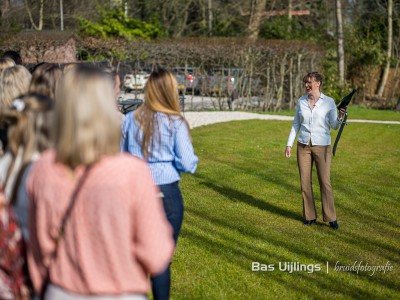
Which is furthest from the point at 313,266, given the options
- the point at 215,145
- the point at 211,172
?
the point at 215,145

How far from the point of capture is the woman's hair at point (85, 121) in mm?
2717

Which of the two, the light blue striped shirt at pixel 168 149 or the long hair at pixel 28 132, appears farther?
the light blue striped shirt at pixel 168 149

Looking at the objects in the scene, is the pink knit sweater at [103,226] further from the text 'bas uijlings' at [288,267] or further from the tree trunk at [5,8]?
the tree trunk at [5,8]

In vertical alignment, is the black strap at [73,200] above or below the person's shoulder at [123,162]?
below

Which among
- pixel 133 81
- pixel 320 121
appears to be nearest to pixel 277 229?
pixel 320 121

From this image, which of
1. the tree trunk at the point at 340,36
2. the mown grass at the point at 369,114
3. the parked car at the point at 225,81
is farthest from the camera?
the tree trunk at the point at 340,36

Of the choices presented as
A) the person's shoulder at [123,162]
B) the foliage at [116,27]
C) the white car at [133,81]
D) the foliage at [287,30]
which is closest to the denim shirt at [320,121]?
the person's shoulder at [123,162]

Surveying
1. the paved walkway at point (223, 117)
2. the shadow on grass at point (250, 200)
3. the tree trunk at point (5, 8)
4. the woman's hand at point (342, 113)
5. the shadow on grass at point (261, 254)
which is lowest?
the paved walkway at point (223, 117)

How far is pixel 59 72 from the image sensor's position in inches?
190

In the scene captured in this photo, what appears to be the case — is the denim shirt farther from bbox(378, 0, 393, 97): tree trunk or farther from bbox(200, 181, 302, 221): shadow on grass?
bbox(378, 0, 393, 97): tree trunk

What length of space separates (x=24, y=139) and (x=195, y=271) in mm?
3449

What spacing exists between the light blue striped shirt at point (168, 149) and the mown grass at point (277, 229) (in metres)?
1.42

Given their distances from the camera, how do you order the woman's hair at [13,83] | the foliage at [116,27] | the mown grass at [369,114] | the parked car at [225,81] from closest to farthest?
the woman's hair at [13,83] → the mown grass at [369,114] → the parked car at [225,81] → the foliage at [116,27]

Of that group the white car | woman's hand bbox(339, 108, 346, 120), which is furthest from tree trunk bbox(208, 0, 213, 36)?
woman's hand bbox(339, 108, 346, 120)
